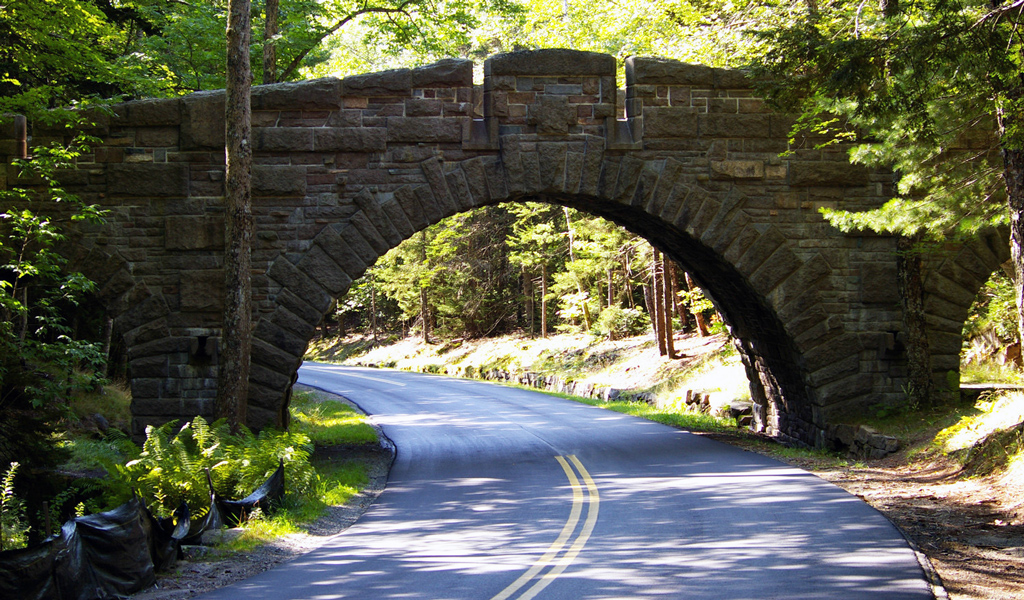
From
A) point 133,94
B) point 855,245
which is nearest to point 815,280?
point 855,245

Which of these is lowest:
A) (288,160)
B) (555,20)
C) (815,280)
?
(815,280)

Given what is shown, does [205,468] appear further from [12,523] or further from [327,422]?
[327,422]

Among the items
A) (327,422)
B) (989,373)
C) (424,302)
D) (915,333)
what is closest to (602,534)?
(915,333)

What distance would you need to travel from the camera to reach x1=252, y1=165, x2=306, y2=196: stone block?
12289mm

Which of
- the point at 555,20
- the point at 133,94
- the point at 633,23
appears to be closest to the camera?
the point at 133,94

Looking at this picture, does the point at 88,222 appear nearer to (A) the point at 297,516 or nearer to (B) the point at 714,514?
(A) the point at 297,516

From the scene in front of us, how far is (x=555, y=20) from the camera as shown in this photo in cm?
2759

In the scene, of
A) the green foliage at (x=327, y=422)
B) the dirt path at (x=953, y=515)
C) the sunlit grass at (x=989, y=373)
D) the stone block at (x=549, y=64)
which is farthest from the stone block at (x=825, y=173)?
the green foliage at (x=327, y=422)

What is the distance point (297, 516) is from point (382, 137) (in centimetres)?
589

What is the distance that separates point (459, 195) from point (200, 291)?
3.99m

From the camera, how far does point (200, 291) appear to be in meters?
12.3

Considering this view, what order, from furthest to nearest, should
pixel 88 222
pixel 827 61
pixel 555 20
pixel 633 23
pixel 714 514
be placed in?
pixel 555 20
pixel 633 23
pixel 88 222
pixel 827 61
pixel 714 514

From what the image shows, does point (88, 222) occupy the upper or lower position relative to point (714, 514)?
upper

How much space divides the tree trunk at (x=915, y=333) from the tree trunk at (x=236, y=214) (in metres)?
9.50
